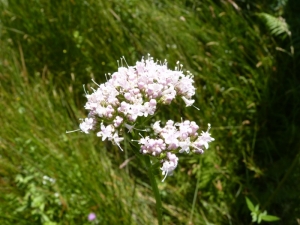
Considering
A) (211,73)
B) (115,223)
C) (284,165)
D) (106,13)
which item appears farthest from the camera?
(106,13)

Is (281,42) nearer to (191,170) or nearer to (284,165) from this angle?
(284,165)

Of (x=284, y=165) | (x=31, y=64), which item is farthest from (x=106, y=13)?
(x=284, y=165)

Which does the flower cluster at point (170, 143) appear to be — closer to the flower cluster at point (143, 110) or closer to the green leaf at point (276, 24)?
the flower cluster at point (143, 110)

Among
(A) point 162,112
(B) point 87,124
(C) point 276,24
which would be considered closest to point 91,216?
(A) point 162,112

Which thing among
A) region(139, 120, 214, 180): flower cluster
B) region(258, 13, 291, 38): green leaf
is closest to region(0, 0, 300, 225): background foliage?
region(258, 13, 291, 38): green leaf

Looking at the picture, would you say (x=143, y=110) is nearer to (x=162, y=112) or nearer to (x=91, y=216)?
(x=91, y=216)

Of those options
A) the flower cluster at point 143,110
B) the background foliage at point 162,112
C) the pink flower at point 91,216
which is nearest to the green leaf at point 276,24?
the background foliage at point 162,112

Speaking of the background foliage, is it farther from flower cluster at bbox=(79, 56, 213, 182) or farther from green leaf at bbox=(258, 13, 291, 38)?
flower cluster at bbox=(79, 56, 213, 182)

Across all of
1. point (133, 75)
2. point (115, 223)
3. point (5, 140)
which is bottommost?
point (5, 140)
